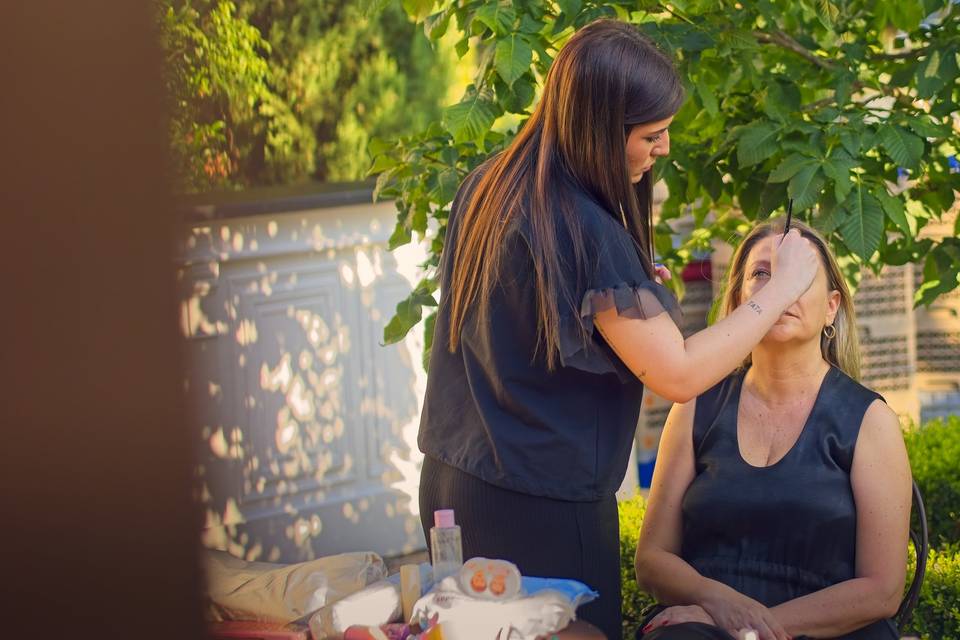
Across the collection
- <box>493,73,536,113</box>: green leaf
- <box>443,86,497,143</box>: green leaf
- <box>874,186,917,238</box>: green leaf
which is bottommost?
<box>874,186,917,238</box>: green leaf

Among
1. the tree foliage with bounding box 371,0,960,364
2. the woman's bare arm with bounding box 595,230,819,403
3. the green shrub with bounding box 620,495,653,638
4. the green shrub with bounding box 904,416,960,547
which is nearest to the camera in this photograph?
the woman's bare arm with bounding box 595,230,819,403

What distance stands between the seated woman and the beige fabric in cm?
66

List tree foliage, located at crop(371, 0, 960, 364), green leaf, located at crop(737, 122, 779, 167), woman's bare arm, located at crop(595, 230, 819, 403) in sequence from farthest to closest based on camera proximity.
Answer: green leaf, located at crop(737, 122, 779, 167) → tree foliage, located at crop(371, 0, 960, 364) → woman's bare arm, located at crop(595, 230, 819, 403)

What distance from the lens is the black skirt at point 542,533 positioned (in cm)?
208

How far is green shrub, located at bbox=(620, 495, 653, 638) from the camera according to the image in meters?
3.70

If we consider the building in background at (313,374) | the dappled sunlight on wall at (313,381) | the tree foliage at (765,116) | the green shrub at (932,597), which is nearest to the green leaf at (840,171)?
the tree foliage at (765,116)

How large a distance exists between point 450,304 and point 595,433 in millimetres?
334

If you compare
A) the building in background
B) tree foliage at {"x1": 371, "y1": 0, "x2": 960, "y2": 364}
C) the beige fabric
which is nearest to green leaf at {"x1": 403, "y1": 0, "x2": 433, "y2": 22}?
tree foliage at {"x1": 371, "y1": 0, "x2": 960, "y2": 364}

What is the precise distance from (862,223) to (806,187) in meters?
0.18

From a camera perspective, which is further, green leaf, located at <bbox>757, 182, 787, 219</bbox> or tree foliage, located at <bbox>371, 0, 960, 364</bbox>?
green leaf, located at <bbox>757, 182, 787, 219</bbox>

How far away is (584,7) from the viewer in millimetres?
2971

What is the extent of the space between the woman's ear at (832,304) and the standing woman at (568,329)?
650 millimetres

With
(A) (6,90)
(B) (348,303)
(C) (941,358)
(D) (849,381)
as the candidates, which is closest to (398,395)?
(B) (348,303)

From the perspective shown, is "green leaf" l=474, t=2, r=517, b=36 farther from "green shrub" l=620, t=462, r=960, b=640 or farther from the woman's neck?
"green shrub" l=620, t=462, r=960, b=640
